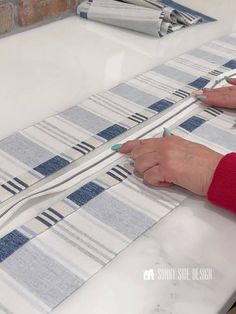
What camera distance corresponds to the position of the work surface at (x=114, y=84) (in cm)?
57

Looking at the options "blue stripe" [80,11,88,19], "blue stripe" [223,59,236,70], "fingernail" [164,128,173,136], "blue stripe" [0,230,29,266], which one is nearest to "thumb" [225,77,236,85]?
"blue stripe" [223,59,236,70]

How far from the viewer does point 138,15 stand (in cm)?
125

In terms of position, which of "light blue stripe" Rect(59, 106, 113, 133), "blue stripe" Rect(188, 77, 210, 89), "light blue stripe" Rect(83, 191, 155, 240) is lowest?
"light blue stripe" Rect(83, 191, 155, 240)

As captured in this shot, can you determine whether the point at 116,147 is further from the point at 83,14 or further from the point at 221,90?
the point at 83,14

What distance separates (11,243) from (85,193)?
0.44 feet

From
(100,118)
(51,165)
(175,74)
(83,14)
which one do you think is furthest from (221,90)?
(83,14)

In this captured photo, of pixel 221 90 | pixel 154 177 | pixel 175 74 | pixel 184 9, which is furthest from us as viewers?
pixel 184 9

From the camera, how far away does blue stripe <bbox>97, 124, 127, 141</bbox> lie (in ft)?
2.75

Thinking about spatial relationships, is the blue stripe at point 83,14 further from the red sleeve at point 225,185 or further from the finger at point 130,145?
the red sleeve at point 225,185

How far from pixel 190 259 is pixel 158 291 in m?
0.07

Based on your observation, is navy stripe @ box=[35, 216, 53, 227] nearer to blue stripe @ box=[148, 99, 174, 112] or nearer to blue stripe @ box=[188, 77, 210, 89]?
blue stripe @ box=[148, 99, 174, 112]

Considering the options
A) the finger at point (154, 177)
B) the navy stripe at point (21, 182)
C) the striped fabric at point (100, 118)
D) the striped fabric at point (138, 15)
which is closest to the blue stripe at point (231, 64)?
the striped fabric at point (100, 118)

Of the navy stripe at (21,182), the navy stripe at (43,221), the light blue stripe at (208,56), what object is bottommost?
the navy stripe at (43,221)

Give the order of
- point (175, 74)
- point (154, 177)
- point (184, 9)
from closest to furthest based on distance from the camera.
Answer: point (154, 177) → point (175, 74) → point (184, 9)
